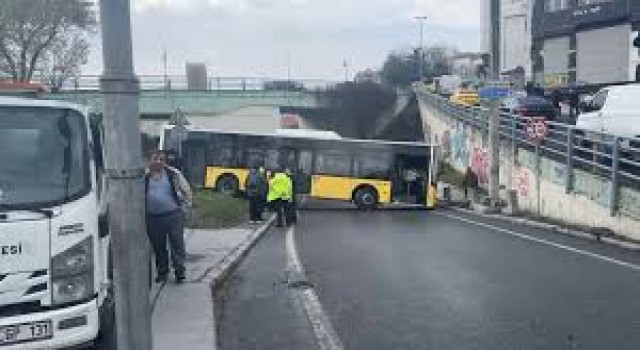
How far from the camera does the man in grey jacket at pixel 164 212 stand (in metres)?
→ 11.2

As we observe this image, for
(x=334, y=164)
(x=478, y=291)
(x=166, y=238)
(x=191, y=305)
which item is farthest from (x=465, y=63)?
(x=191, y=305)

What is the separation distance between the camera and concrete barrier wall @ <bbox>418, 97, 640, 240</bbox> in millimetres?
18438

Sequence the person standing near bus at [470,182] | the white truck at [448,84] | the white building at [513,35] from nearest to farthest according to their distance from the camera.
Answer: the person standing near bus at [470,182]
the white truck at [448,84]
the white building at [513,35]

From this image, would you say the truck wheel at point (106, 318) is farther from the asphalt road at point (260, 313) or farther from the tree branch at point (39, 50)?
the tree branch at point (39, 50)

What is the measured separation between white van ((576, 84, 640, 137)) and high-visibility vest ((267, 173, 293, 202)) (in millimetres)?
7812

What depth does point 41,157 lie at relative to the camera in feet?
22.9

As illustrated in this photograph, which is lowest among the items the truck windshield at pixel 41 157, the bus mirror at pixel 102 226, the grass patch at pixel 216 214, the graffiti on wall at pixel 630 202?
the grass patch at pixel 216 214

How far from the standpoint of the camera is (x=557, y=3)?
57156 mm

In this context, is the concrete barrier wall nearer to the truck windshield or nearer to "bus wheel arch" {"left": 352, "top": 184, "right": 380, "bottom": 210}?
"bus wheel arch" {"left": 352, "top": 184, "right": 380, "bottom": 210}

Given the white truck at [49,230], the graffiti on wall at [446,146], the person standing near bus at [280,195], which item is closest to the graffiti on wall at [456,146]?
the graffiti on wall at [446,146]

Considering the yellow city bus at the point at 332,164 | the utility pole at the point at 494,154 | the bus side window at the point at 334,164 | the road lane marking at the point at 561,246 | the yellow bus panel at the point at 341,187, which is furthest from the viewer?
the bus side window at the point at 334,164

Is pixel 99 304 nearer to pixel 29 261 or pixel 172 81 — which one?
pixel 29 261

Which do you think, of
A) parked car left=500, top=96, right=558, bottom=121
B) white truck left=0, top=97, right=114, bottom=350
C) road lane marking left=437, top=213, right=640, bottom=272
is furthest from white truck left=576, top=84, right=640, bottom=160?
white truck left=0, top=97, right=114, bottom=350

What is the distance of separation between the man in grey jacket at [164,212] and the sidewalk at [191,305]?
0.87ft
